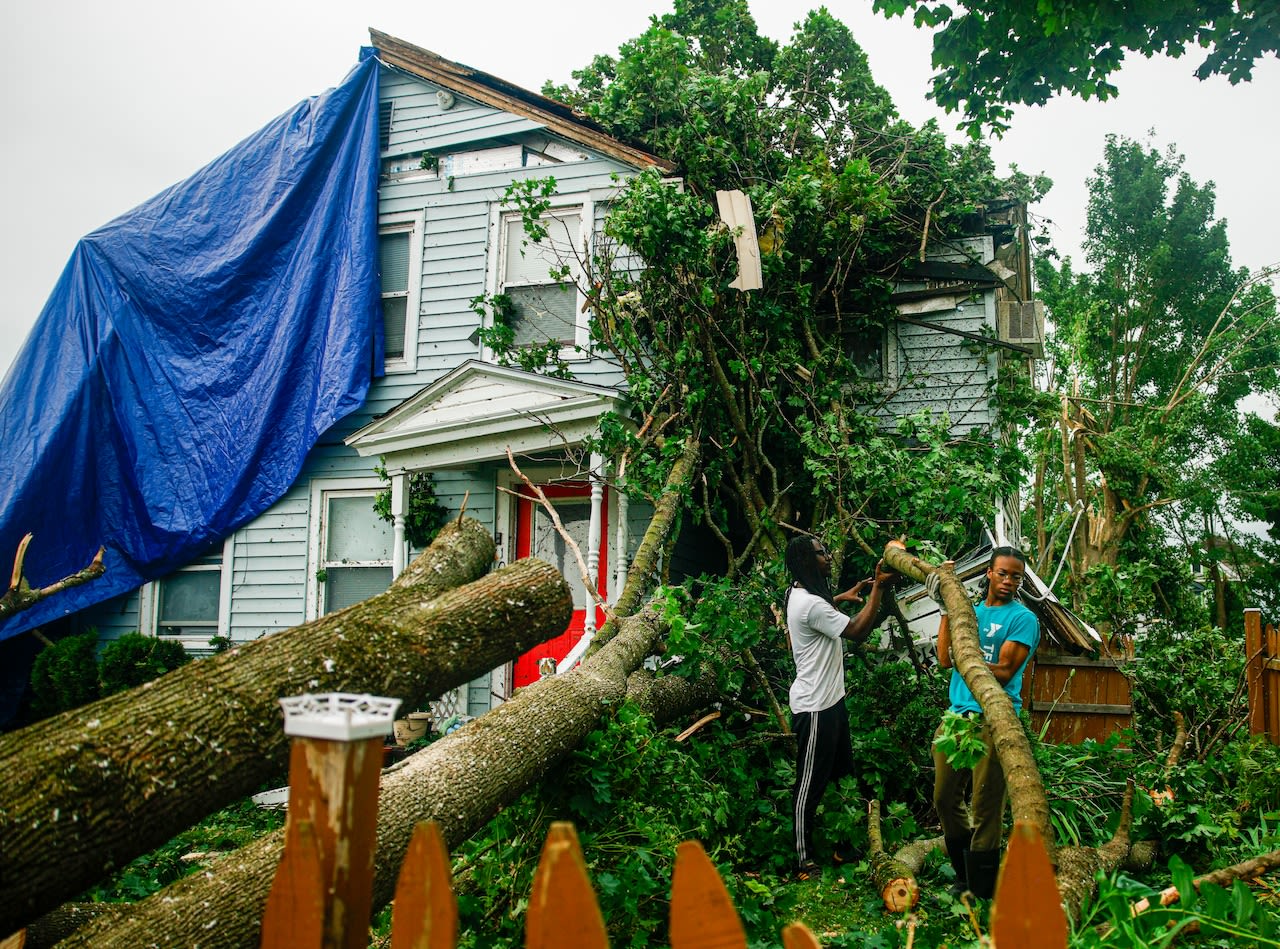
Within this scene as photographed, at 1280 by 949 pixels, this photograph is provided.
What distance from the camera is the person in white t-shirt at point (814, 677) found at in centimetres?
559

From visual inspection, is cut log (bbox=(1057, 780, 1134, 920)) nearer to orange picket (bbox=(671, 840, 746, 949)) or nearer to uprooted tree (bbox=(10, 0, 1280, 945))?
uprooted tree (bbox=(10, 0, 1280, 945))

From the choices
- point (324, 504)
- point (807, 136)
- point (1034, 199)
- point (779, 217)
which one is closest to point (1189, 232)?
point (1034, 199)

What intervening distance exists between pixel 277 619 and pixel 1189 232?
33.5 meters

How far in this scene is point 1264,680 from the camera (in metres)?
7.27

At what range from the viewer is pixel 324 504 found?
1070cm

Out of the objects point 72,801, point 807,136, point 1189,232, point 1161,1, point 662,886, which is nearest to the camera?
point 72,801

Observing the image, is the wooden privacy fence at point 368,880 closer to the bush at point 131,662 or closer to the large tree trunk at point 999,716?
the large tree trunk at point 999,716

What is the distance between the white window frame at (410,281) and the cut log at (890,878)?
7.19 m

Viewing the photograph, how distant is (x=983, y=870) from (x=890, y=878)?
0.51 meters

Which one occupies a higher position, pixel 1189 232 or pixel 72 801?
pixel 1189 232

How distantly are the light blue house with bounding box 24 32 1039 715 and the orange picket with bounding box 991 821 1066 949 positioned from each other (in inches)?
329

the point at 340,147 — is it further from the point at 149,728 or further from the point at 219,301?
the point at 149,728

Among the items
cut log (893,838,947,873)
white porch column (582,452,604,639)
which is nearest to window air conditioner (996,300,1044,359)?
white porch column (582,452,604,639)

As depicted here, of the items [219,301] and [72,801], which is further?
[219,301]
